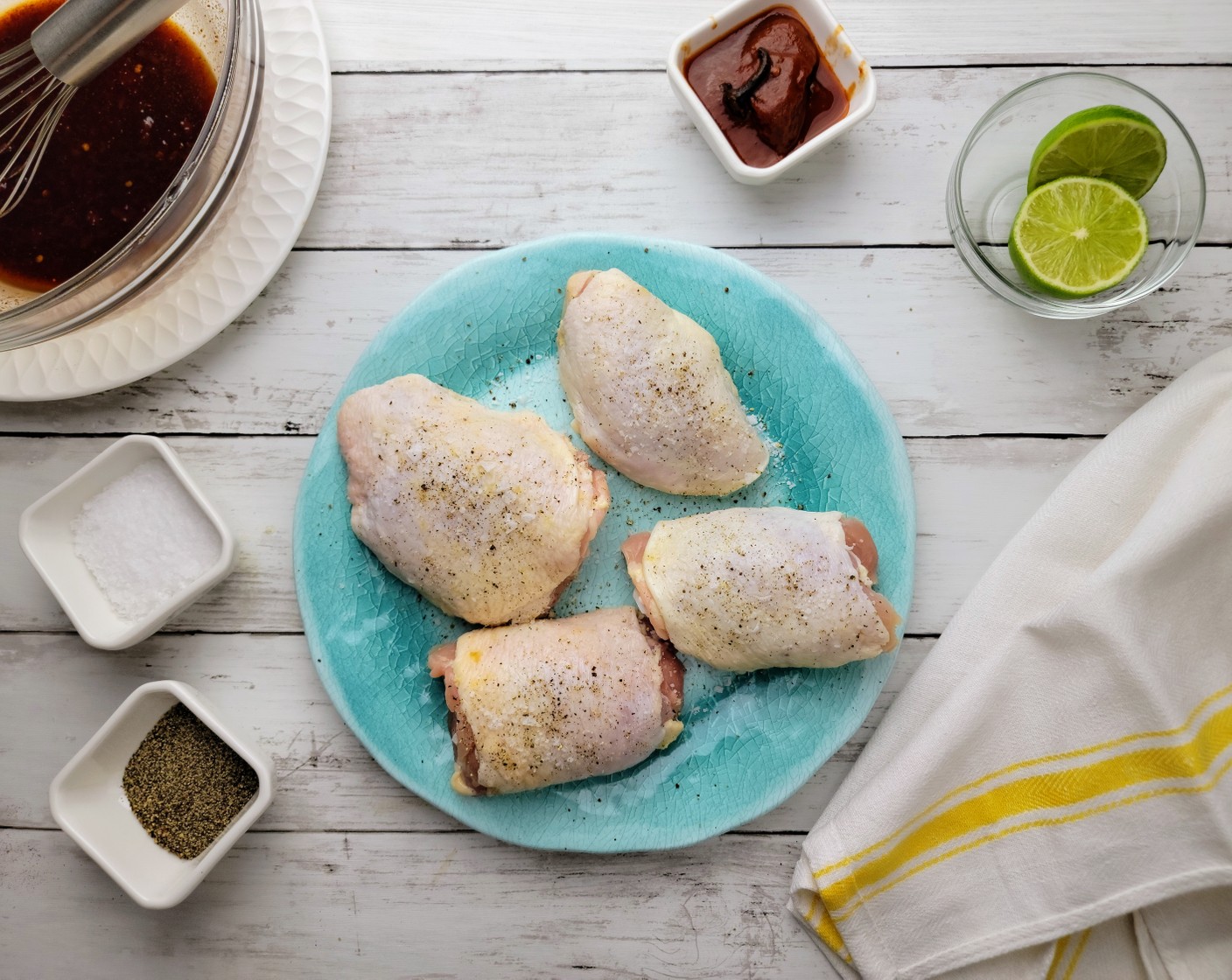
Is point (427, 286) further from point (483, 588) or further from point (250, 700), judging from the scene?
point (250, 700)

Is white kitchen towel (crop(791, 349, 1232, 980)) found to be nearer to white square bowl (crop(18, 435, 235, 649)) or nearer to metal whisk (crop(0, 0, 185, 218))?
white square bowl (crop(18, 435, 235, 649))

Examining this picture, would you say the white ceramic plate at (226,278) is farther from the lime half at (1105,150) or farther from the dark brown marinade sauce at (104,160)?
the lime half at (1105,150)

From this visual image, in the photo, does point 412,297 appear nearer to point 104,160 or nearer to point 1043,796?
point 104,160

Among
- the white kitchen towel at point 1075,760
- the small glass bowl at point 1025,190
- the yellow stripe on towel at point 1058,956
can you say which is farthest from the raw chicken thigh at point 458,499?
the yellow stripe on towel at point 1058,956

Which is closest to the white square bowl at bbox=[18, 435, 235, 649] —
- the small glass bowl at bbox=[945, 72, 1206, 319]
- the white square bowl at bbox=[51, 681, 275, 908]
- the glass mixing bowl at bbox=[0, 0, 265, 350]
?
the white square bowl at bbox=[51, 681, 275, 908]

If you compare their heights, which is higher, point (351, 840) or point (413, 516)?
point (413, 516)

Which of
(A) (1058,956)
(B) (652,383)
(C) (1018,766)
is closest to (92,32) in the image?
(B) (652,383)

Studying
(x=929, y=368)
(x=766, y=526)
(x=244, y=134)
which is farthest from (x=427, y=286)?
(x=929, y=368)
